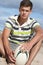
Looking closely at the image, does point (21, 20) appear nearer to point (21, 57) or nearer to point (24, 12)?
point (24, 12)

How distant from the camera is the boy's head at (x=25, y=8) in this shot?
5.84 m

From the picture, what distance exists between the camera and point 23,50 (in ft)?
18.9

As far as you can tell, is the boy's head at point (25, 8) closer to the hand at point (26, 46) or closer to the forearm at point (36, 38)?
the forearm at point (36, 38)

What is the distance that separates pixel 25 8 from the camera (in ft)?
19.3

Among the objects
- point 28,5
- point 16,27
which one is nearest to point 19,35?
point 16,27

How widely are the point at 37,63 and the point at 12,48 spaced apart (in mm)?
825

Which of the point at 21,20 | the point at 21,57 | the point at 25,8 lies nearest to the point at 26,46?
the point at 21,57

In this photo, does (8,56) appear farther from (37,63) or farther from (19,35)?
(37,63)

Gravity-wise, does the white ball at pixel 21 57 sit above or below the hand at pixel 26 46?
below

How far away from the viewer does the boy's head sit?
584 centimetres

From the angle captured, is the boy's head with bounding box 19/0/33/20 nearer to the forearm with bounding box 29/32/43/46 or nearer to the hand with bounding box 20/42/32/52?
the forearm with bounding box 29/32/43/46

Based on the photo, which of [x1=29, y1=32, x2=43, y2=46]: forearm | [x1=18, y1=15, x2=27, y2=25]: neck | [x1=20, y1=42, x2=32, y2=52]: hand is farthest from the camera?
[x1=18, y1=15, x2=27, y2=25]: neck

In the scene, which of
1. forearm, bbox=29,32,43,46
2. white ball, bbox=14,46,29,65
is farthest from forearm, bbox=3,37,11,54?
forearm, bbox=29,32,43,46

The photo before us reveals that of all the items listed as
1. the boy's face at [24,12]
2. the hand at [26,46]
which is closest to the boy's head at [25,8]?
the boy's face at [24,12]
